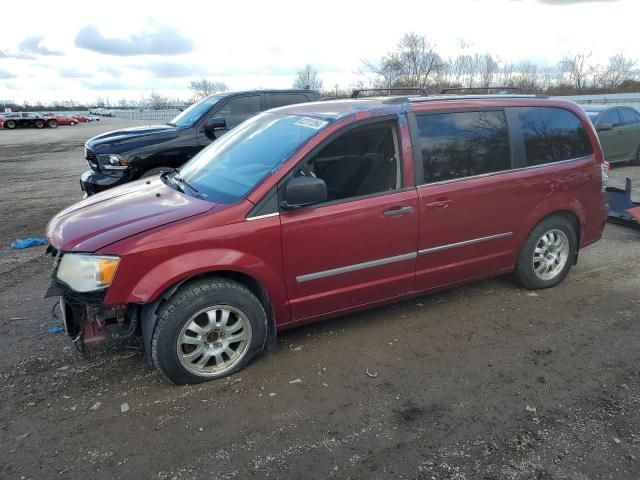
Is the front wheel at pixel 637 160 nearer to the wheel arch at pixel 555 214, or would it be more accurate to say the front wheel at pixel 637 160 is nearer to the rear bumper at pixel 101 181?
the wheel arch at pixel 555 214

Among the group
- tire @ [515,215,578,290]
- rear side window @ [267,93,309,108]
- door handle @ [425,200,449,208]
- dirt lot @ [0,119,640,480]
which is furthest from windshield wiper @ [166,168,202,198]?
rear side window @ [267,93,309,108]

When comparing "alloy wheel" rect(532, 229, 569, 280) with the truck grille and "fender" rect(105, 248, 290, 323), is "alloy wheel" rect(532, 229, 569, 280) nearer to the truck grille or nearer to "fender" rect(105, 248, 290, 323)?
"fender" rect(105, 248, 290, 323)

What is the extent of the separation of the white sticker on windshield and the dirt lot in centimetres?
164

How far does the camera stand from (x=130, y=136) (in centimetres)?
747

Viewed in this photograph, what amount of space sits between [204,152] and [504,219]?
2.73 meters

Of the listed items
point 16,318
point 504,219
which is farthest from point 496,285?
point 16,318

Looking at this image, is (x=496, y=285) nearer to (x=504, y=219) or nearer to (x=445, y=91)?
(x=504, y=219)

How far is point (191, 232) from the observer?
318 cm

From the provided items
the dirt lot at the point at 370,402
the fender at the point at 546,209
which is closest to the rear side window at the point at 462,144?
the fender at the point at 546,209

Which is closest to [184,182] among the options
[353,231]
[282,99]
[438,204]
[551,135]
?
[353,231]

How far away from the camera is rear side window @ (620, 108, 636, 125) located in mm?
12008

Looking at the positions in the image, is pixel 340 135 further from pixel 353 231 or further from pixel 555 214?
pixel 555 214

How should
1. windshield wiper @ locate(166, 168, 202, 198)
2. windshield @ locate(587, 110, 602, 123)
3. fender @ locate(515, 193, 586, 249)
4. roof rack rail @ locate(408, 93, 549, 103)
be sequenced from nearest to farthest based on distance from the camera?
1. windshield wiper @ locate(166, 168, 202, 198)
2. roof rack rail @ locate(408, 93, 549, 103)
3. fender @ locate(515, 193, 586, 249)
4. windshield @ locate(587, 110, 602, 123)

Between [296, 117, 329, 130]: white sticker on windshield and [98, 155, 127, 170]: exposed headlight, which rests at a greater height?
[296, 117, 329, 130]: white sticker on windshield
